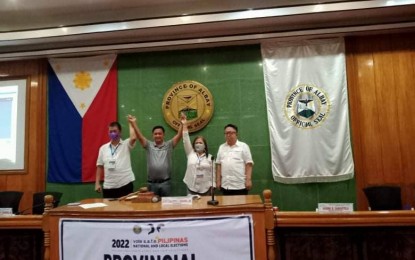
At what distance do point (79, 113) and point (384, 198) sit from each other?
4050 millimetres

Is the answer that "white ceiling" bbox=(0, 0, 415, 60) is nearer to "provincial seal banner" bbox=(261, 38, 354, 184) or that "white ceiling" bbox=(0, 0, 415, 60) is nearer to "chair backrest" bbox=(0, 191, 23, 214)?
"provincial seal banner" bbox=(261, 38, 354, 184)

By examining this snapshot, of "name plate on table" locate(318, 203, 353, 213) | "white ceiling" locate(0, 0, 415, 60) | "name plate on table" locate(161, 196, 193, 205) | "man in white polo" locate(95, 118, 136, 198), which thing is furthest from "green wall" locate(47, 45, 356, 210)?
"name plate on table" locate(318, 203, 353, 213)

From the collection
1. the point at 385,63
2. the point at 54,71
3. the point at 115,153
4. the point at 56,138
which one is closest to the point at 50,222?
the point at 115,153

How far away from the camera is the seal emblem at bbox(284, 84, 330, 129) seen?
4.06m

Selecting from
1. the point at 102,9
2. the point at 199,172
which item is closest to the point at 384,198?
the point at 199,172

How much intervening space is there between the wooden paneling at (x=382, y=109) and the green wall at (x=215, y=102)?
65 centimetres

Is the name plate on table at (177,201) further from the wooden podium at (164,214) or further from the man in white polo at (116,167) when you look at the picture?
the man in white polo at (116,167)

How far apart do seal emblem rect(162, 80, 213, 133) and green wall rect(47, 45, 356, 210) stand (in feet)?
0.26

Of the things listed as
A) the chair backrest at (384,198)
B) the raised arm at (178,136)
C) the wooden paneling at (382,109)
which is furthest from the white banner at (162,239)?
the wooden paneling at (382,109)

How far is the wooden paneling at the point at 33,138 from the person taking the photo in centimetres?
451

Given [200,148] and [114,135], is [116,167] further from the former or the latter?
[200,148]

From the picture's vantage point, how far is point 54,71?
458cm

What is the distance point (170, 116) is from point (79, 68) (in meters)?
1.54

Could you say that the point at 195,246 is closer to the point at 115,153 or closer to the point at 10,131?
the point at 115,153
